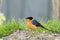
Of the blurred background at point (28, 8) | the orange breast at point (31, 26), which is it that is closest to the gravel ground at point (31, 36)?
the orange breast at point (31, 26)

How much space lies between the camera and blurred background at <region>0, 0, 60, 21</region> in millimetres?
16953

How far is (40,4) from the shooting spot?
17.0 m

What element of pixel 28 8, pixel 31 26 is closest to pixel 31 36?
pixel 31 26

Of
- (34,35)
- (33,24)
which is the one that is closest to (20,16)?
(33,24)

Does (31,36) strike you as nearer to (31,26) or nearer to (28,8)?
(31,26)

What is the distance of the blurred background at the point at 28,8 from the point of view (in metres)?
17.0

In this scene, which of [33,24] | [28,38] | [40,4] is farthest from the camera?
[40,4]

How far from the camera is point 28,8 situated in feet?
56.4

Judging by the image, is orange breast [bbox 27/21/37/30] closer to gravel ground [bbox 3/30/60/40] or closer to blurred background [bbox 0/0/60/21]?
gravel ground [bbox 3/30/60/40]

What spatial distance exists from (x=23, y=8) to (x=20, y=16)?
1.53 feet

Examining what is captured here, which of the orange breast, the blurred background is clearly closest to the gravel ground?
the orange breast

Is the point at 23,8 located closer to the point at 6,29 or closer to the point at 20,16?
the point at 20,16

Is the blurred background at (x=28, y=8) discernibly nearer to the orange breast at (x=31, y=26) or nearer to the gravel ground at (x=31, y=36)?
the orange breast at (x=31, y=26)

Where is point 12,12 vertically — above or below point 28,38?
below
